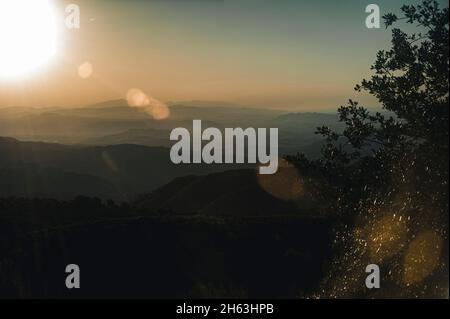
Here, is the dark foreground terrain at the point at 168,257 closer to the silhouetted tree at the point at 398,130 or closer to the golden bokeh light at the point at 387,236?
the silhouetted tree at the point at 398,130

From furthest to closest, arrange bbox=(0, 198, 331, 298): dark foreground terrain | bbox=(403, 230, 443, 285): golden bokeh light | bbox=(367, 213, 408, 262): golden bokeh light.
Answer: bbox=(0, 198, 331, 298): dark foreground terrain, bbox=(367, 213, 408, 262): golden bokeh light, bbox=(403, 230, 443, 285): golden bokeh light

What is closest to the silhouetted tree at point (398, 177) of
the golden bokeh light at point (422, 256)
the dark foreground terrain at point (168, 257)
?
the golden bokeh light at point (422, 256)

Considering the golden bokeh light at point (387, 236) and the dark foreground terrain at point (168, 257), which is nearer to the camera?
the golden bokeh light at point (387, 236)

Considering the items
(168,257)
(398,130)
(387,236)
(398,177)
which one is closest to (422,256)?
(387,236)

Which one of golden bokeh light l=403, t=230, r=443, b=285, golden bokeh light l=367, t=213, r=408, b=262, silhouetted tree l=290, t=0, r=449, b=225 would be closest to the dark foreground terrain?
silhouetted tree l=290, t=0, r=449, b=225

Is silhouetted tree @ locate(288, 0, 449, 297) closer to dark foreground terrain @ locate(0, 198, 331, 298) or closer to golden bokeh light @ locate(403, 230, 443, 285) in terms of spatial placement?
golden bokeh light @ locate(403, 230, 443, 285)

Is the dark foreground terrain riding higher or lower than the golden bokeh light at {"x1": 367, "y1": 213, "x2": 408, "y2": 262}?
lower

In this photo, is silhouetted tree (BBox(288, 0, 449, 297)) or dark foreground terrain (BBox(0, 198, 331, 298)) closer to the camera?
silhouetted tree (BBox(288, 0, 449, 297))

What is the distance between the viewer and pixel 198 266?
30.5 meters

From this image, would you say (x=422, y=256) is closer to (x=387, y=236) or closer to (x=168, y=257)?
(x=387, y=236)

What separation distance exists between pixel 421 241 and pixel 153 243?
25.8m

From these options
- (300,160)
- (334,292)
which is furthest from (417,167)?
(300,160)

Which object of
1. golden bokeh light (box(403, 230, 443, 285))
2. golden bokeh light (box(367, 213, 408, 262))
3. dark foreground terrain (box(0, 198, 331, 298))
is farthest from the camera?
dark foreground terrain (box(0, 198, 331, 298))
